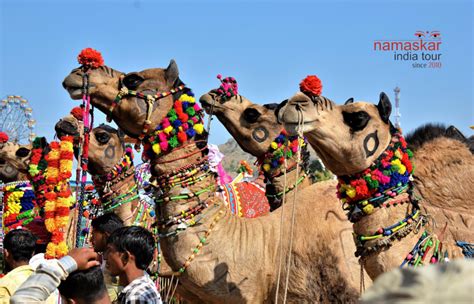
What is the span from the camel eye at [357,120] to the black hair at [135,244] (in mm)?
1678

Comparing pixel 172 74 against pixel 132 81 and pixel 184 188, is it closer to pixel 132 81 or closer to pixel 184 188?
pixel 132 81

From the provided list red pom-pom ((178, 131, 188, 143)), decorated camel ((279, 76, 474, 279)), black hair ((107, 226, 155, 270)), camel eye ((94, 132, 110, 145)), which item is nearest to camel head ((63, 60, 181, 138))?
red pom-pom ((178, 131, 188, 143))

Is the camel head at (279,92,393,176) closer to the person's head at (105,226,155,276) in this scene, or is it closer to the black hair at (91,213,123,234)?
the person's head at (105,226,155,276)

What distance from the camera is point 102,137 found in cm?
781

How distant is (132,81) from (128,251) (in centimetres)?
229

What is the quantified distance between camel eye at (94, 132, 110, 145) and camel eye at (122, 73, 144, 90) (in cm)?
237

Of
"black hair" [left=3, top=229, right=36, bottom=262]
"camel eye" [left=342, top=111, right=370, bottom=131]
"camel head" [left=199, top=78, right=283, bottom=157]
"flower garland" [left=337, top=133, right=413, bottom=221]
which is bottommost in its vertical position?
"black hair" [left=3, top=229, right=36, bottom=262]

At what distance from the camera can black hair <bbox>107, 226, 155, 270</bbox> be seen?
11.6 ft

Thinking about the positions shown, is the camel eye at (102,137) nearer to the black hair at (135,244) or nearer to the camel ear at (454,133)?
the camel ear at (454,133)

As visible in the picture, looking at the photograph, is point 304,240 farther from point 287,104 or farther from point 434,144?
point 434,144

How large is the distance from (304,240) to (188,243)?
36.6 inches

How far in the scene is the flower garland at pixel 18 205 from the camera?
862 cm

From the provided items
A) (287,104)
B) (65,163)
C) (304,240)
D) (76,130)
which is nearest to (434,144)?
(304,240)

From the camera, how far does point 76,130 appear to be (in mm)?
7414
